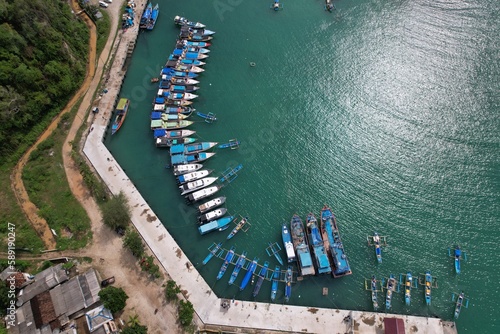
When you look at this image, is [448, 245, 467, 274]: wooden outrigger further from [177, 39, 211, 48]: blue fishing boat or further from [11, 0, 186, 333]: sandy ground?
[177, 39, 211, 48]: blue fishing boat

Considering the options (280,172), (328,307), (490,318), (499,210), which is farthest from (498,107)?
(328,307)

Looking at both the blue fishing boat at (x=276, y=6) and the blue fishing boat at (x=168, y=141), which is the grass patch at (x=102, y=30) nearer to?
the blue fishing boat at (x=168, y=141)

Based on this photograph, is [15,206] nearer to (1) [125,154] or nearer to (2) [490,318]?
(1) [125,154]

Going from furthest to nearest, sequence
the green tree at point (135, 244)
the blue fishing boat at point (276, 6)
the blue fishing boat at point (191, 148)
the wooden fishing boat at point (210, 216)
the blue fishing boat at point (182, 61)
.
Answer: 1. the blue fishing boat at point (276, 6)
2. the blue fishing boat at point (182, 61)
3. the blue fishing boat at point (191, 148)
4. the wooden fishing boat at point (210, 216)
5. the green tree at point (135, 244)

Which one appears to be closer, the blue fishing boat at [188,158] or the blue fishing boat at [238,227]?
the blue fishing boat at [238,227]

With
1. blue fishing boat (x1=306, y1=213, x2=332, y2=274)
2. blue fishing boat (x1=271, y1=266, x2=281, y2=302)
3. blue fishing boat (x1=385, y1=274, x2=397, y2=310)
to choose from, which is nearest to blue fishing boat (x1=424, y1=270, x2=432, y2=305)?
blue fishing boat (x1=385, y1=274, x2=397, y2=310)

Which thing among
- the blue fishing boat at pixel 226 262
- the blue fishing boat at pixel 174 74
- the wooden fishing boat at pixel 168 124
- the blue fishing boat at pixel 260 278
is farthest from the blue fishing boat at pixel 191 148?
the blue fishing boat at pixel 260 278
